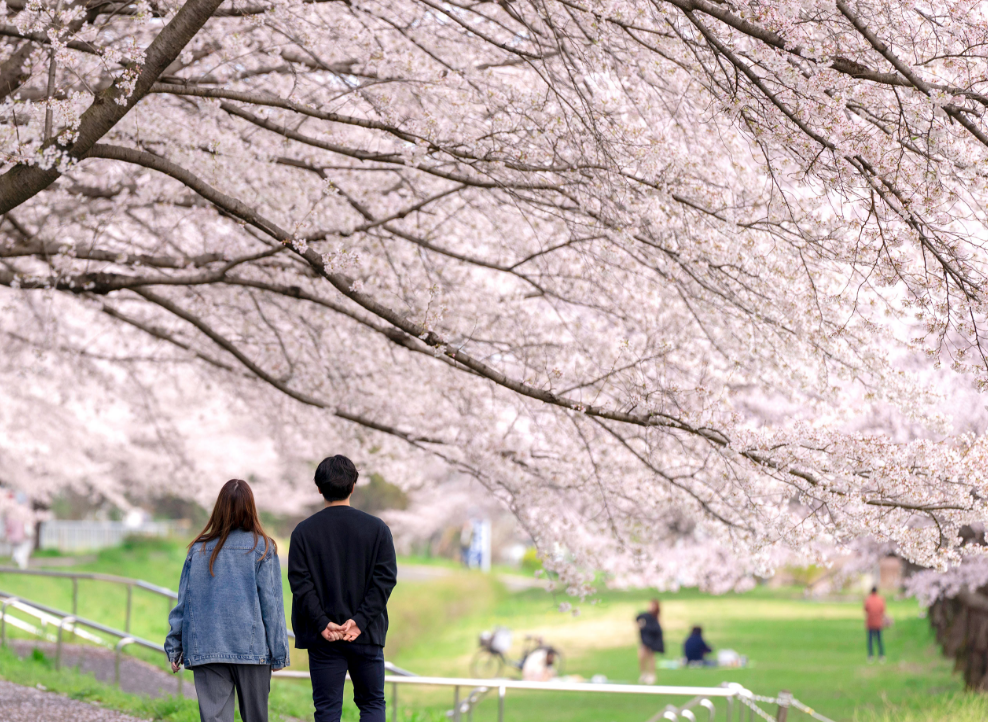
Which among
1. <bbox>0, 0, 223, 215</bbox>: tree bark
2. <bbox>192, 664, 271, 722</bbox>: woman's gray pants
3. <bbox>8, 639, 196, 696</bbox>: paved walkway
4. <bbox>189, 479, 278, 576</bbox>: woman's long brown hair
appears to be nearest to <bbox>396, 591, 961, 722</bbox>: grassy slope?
<bbox>192, 664, 271, 722</bbox>: woman's gray pants

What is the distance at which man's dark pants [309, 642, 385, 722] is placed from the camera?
167 inches

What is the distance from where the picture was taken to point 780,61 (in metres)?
4.23

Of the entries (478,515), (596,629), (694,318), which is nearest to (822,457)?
(694,318)

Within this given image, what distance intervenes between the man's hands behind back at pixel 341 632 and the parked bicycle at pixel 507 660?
13.3 metres

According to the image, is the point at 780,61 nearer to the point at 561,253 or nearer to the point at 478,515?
the point at 561,253

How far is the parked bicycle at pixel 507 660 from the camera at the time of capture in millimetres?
17062

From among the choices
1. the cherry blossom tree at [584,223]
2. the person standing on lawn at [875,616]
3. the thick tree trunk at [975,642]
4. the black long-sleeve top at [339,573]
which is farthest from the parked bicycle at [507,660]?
the black long-sleeve top at [339,573]

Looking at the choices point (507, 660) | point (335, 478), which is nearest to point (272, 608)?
point (335, 478)

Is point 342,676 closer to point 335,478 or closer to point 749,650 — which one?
point 335,478

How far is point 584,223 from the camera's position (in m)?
5.89

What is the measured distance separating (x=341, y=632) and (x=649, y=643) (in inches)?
555

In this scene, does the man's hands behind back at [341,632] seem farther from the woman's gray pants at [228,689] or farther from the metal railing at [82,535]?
the metal railing at [82,535]

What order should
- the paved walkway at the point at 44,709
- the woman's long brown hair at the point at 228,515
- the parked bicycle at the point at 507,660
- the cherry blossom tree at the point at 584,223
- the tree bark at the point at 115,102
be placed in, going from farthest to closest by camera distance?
1. the parked bicycle at the point at 507,660
2. the paved walkway at the point at 44,709
3. the tree bark at the point at 115,102
4. the cherry blossom tree at the point at 584,223
5. the woman's long brown hair at the point at 228,515

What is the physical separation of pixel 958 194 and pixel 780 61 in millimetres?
1223
